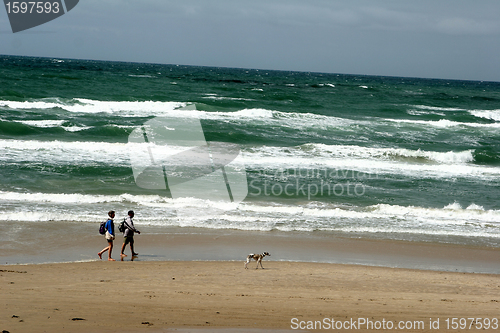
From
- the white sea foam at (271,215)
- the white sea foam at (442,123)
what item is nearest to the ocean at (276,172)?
the white sea foam at (271,215)

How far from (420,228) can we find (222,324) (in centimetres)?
794

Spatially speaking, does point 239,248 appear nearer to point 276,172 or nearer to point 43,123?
point 276,172

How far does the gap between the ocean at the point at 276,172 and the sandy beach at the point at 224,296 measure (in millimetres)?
2574

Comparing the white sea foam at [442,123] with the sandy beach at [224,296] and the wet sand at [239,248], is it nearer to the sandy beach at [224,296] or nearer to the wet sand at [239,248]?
the wet sand at [239,248]

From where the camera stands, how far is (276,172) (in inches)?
655

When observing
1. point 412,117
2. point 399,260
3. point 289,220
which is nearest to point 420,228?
point 399,260

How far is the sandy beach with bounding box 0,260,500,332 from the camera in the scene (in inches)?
204

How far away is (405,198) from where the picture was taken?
1422 centimetres

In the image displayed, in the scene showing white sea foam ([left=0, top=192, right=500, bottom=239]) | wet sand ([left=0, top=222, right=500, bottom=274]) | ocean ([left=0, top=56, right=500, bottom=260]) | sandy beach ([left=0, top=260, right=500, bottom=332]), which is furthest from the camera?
ocean ([left=0, top=56, right=500, bottom=260])

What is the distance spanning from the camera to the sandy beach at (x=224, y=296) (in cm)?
519

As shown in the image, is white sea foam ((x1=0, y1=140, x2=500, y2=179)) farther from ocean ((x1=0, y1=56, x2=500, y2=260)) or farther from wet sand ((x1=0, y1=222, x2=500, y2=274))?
wet sand ((x1=0, y1=222, x2=500, y2=274))

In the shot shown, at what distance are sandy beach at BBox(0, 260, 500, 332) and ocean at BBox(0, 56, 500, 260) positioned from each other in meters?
2.57

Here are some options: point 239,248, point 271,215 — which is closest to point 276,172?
point 271,215

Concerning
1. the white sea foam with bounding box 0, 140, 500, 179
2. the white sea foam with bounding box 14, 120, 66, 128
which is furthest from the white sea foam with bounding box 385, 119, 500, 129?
the white sea foam with bounding box 14, 120, 66, 128
